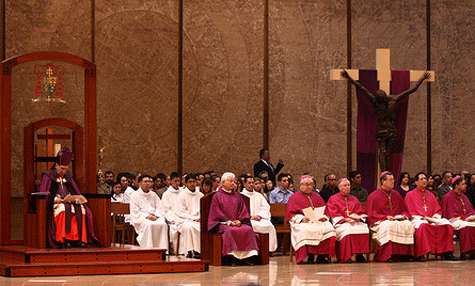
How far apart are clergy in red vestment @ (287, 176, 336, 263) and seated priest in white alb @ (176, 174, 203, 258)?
1478 mm

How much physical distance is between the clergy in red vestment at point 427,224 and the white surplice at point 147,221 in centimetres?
368

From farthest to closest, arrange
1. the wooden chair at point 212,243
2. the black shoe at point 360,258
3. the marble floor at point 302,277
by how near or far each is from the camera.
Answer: the black shoe at point 360,258, the wooden chair at point 212,243, the marble floor at point 302,277

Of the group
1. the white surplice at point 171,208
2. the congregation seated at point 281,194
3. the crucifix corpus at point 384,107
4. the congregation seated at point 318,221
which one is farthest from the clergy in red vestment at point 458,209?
the white surplice at point 171,208

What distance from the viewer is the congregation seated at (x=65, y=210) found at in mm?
14219

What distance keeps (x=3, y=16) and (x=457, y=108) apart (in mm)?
8852

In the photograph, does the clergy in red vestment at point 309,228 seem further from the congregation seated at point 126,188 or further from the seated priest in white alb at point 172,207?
the congregation seated at point 126,188

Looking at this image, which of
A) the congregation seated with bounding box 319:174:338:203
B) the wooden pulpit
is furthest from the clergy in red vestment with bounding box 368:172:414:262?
the wooden pulpit

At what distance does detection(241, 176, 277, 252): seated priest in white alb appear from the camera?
17016mm

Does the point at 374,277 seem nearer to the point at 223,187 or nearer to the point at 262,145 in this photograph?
the point at 223,187

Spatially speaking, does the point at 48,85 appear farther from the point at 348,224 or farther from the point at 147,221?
the point at 348,224

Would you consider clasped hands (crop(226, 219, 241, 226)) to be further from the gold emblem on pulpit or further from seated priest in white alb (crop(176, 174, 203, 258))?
the gold emblem on pulpit

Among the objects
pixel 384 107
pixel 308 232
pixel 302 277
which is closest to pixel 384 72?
pixel 384 107

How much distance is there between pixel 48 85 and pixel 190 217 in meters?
4.23

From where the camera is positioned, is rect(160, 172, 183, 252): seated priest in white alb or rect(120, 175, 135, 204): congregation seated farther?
rect(120, 175, 135, 204): congregation seated
